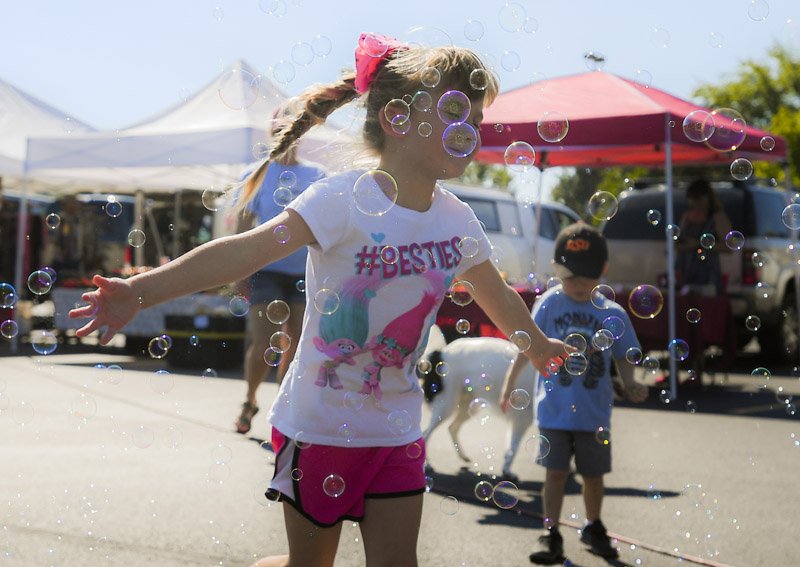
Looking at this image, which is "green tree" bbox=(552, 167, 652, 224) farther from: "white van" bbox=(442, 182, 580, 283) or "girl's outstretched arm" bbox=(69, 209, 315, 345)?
"girl's outstretched arm" bbox=(69, 209, 315, 345)

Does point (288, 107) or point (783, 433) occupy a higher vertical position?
point (288, 107)

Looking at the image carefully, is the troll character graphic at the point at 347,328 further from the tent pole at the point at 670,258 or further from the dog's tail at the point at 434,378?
the tent pole at the point at 670,258

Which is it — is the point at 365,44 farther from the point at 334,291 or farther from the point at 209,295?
the point at 209,295

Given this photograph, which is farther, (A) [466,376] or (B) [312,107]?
(A) [466,376]

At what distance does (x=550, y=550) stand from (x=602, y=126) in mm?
5386

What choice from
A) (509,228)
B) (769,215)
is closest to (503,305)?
(769,215)

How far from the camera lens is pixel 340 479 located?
2.61 meters

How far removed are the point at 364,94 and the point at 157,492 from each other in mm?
2840

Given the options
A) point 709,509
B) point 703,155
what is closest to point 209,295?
point 703,155

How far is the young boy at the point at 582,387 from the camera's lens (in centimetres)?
433

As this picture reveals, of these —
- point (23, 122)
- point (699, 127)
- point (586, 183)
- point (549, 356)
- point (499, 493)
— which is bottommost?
point (499, 493)

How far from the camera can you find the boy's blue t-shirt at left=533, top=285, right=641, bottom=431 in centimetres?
443

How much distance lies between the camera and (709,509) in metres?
5.22

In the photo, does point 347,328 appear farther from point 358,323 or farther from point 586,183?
point 586,183
